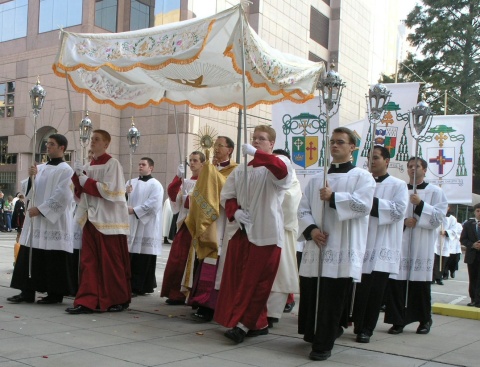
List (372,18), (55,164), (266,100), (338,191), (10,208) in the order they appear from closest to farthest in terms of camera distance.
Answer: (338,191) < (55,164) < (266,100) < (10,208) < (372,18)

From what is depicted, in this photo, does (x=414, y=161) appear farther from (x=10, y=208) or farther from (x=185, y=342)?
(x=10, y=208)

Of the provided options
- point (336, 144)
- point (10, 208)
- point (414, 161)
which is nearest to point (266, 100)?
point (414, 161)

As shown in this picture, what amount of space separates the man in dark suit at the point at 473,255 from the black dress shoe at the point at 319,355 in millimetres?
4957

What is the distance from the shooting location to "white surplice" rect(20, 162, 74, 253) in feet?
24.9

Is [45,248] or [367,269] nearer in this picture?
[367,269]

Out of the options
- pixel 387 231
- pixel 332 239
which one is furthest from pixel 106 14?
pixel 332 239

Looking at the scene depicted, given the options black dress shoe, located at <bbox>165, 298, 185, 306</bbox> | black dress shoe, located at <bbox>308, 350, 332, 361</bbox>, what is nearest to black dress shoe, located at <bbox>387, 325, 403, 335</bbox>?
black dress shoe, located at <bbox>308, 350, 332, 361</bbox>

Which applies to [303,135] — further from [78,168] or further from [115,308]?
[115,308]

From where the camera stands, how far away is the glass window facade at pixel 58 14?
27.2m

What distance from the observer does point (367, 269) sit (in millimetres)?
6320

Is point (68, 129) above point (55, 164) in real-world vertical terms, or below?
above

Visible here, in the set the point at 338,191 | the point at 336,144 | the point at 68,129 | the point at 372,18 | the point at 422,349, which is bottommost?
the point at 422,349

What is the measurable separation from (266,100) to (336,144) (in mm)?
3435

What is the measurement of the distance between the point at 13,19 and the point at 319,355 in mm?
28489
